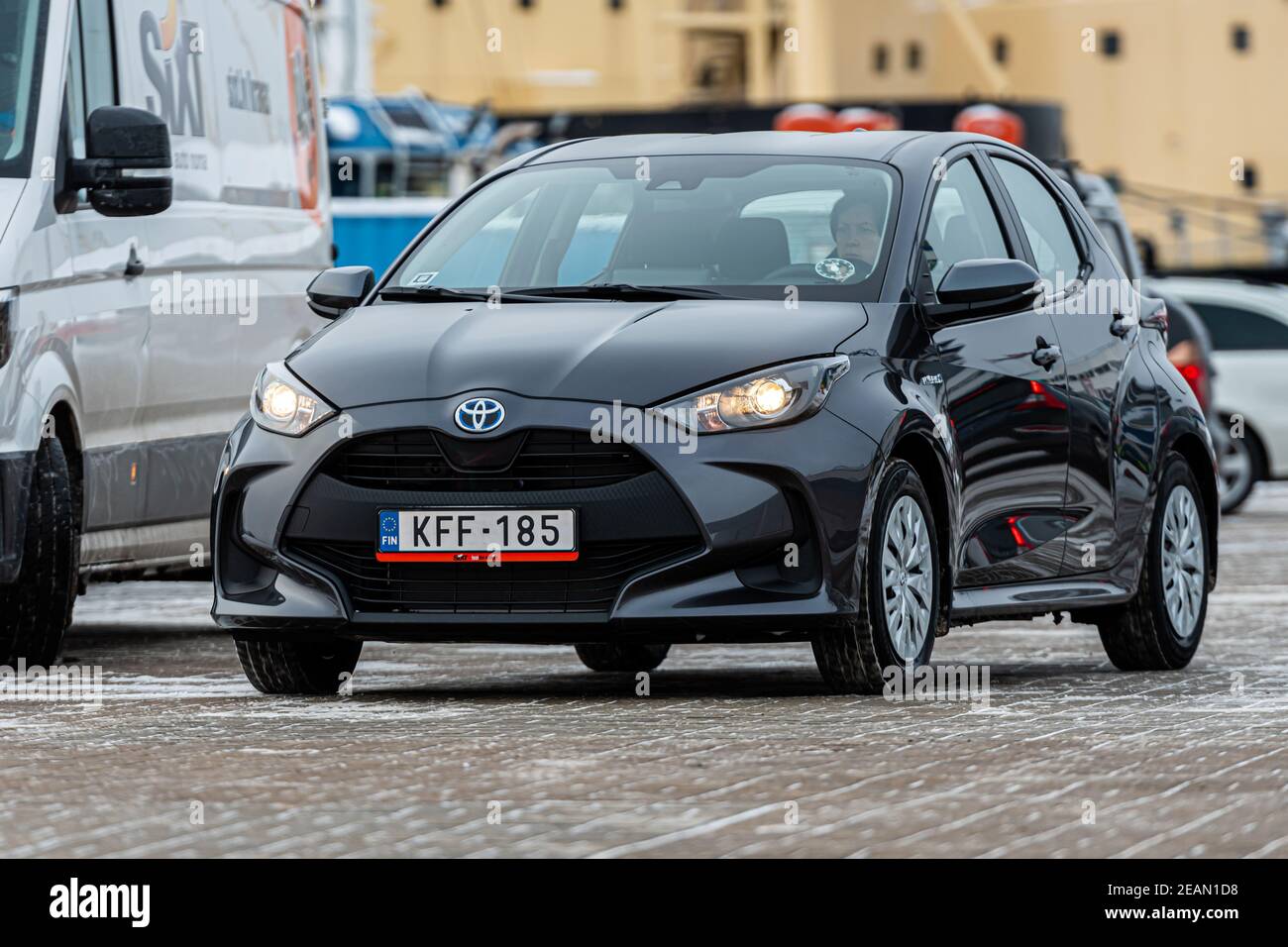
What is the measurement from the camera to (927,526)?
8.56 metres

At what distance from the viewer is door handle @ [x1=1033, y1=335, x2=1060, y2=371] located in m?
9.27

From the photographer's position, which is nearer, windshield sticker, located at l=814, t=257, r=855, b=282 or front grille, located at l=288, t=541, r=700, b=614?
front grille, located at l=288, t=541, r=700, b=614

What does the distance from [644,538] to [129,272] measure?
309 cm

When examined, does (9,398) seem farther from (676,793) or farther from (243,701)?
(676,793)

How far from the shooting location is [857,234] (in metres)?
8.87

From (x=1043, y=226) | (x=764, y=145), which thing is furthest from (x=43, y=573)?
(x=1043, y=226)

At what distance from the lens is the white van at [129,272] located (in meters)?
9.48

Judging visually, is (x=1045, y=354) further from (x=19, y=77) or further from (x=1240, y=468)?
(x=1240, y=468)

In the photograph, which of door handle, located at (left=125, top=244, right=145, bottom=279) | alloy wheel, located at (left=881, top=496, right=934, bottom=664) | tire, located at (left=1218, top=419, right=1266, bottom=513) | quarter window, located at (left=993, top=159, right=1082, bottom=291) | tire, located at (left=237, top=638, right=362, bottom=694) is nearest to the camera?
alloy wheel, located at (left=881, top=496, right=934, bottom=664)

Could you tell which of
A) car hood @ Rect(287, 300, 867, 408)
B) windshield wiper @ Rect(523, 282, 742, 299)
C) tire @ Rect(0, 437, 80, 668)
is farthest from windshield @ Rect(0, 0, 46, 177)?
windshield wiper @ Rect(523, 282, 742, 299)

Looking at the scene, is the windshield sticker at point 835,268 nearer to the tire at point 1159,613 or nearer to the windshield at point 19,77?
the tire at point 1159,613

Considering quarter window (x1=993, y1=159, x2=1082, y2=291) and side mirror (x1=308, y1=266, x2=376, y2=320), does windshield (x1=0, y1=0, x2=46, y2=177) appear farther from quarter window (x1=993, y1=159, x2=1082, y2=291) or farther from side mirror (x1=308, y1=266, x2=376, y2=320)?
quarter window (x1=993, y1=159, x2=1082, y2=291)

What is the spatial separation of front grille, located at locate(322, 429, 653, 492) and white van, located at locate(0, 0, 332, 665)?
5.67 ft
